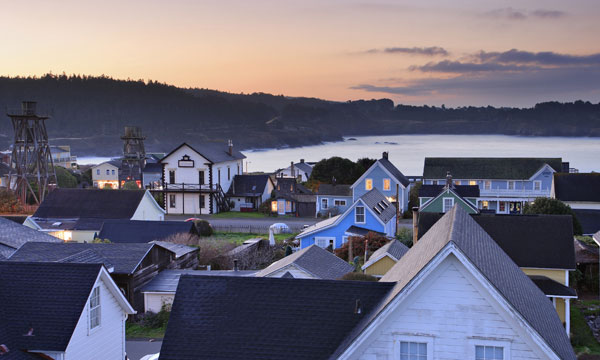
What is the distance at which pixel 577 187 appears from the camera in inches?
2249

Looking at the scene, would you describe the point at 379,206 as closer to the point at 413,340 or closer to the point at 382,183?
the point at 382,183

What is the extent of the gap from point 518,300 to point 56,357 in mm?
10216

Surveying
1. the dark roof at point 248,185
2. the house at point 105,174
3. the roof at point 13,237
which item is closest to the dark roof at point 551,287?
the roof at point 13,237

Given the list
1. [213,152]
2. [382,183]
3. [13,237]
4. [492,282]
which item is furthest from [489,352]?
[213,152]

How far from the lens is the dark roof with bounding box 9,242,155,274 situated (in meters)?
20.6

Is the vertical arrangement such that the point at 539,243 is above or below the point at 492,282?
below

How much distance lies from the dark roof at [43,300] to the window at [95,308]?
0.71 meters

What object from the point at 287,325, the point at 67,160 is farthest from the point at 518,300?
the point at 67,160

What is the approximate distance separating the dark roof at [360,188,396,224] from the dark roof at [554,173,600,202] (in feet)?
63.2

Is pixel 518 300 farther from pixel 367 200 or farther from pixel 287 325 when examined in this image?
pixel 367 200

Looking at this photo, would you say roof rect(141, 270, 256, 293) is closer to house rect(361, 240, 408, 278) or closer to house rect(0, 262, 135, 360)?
house rect(361, 240, 408, 278)

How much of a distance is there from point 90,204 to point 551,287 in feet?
124

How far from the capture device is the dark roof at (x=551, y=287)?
2306 centimetres

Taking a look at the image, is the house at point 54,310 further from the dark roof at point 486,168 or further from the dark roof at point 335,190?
the dark roof at point 486,168
